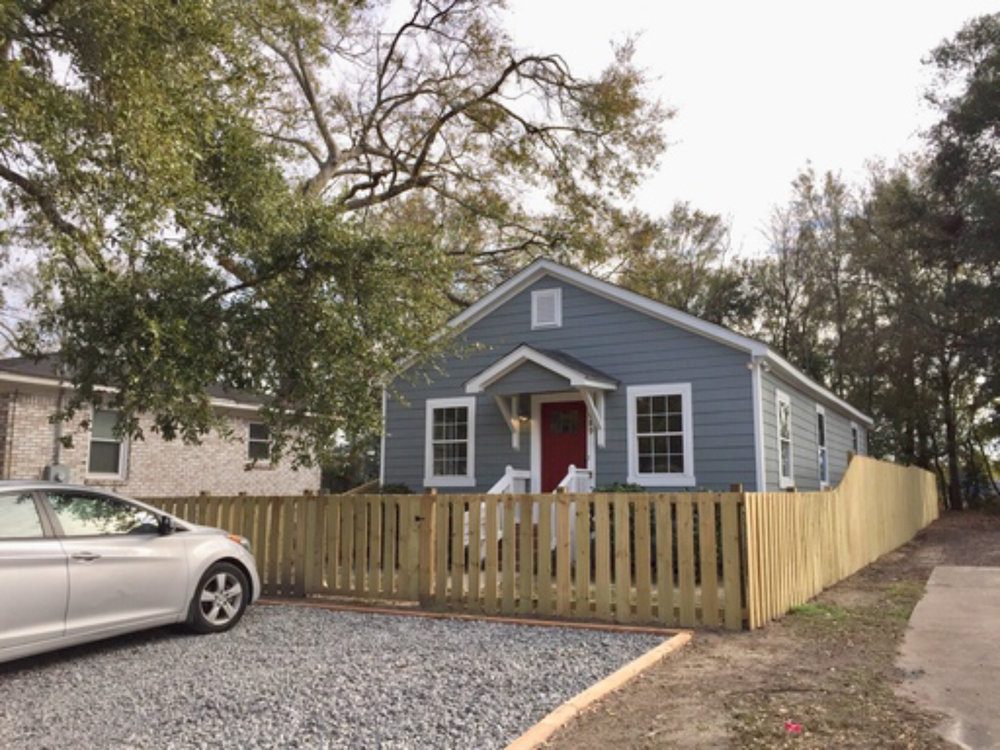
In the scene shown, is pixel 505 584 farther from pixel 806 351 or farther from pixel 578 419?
pixel 806 351

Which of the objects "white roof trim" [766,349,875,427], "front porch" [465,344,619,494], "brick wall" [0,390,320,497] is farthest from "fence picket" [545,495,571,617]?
"brick wall" [0,390,320,497]

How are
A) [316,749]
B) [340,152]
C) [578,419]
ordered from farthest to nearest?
[340,152]
[578,419]
[316,749]

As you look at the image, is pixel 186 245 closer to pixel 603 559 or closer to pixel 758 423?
pixel 603 559

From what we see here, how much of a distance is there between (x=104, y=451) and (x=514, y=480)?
30.5 ft

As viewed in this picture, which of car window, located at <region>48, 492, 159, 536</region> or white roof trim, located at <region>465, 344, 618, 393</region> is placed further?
white roof trim, located at <region>465, 344, 618, 393</region>

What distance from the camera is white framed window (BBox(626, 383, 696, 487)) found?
42.1 feet

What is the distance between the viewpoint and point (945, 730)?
4.28m

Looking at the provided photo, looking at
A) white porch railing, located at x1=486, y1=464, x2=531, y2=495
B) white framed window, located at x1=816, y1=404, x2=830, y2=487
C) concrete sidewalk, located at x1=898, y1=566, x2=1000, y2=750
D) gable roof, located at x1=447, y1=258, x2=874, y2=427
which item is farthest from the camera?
white framed window, located at x1=816, y1=404, x2=830, y2=487

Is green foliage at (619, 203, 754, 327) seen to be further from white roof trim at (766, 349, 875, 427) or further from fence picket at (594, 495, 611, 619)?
fence picket at (594, 495, 611, 619)

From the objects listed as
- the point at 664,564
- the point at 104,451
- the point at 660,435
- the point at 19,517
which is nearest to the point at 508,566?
the point at 664,564

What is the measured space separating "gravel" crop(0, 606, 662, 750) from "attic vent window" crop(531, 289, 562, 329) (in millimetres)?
7929

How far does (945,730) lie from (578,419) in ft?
31.7

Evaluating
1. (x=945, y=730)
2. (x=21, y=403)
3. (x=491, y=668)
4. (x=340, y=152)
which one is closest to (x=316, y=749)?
(x=491, y=668)

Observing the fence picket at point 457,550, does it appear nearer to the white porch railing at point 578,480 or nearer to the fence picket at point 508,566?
the fence picket at point 508,566
